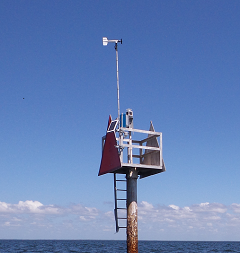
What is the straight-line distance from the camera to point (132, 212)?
2138 cm

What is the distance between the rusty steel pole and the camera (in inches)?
826

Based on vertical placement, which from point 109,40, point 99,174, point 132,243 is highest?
point 109,40

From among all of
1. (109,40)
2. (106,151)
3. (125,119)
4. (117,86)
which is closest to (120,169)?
(106,151)

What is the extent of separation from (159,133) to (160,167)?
1.84 metres

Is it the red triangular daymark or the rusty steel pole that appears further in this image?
the red triangular daymark

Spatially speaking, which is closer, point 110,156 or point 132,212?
point 132,212

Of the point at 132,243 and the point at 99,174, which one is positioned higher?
the point at 99,174

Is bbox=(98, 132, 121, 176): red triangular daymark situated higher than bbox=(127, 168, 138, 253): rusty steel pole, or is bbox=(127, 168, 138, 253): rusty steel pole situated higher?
bbox=(98, 132, 121, 176): red triangular daymark

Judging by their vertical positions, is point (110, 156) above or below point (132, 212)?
above

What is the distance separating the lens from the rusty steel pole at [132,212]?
21.0 meters

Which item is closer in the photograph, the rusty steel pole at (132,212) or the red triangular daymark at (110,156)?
the rusty steel pole at (132,212)

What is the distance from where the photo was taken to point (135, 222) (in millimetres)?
21281

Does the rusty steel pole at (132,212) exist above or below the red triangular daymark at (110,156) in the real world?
below

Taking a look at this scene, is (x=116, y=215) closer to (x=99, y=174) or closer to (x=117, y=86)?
(x=99, y=174)
